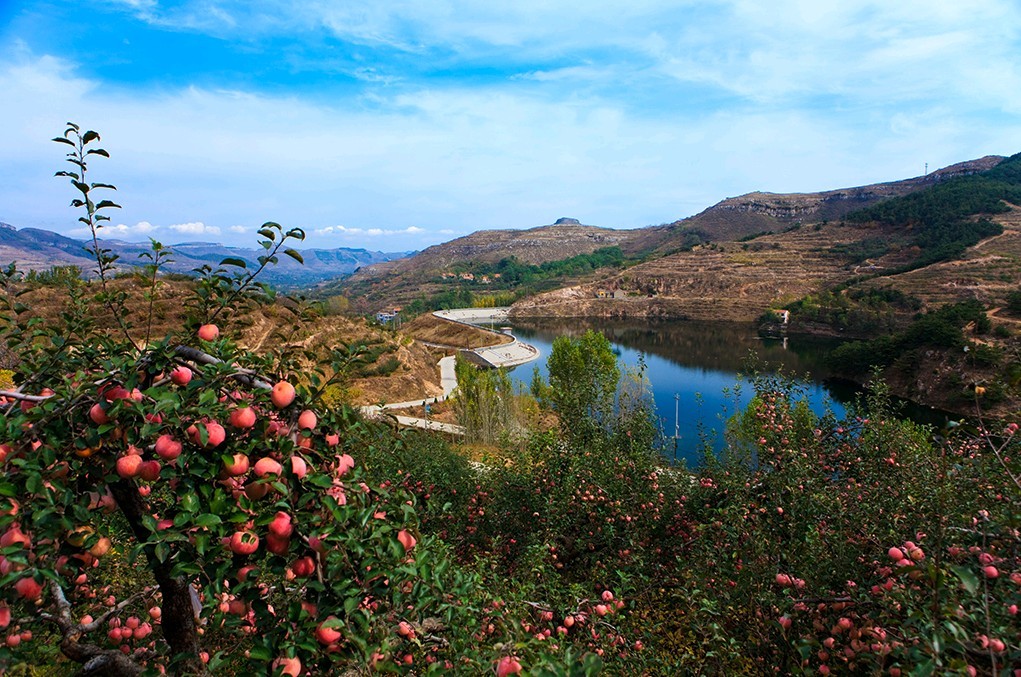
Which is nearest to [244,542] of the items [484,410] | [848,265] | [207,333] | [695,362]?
[207,333]

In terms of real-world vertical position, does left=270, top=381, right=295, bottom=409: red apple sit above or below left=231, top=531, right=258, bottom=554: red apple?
above

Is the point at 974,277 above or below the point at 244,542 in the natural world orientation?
below

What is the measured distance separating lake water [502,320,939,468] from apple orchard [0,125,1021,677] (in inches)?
798

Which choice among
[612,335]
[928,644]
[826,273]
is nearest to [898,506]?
[928,644]

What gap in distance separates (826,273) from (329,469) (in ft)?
334

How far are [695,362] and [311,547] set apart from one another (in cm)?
6066

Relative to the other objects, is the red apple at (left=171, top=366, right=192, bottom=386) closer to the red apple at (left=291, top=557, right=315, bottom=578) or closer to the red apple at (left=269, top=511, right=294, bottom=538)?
the red apple at (left=269, top=511, right=294, bottom=538)

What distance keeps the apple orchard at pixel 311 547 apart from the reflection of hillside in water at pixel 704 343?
4222 cm

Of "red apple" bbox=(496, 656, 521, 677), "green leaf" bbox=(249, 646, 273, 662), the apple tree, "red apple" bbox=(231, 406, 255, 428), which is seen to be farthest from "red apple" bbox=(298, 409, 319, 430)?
"red apple" bbox=(496, 656, 521, 677)

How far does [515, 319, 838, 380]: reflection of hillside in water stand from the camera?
55.8m

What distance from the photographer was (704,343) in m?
70.2

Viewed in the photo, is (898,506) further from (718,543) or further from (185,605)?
(185,605)

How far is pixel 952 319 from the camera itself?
45438 millimetres

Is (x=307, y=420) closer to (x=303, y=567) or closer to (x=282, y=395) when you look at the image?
(x=282, y=395)
